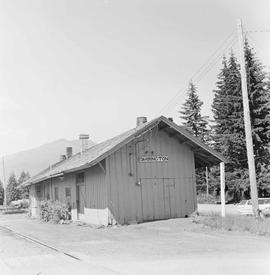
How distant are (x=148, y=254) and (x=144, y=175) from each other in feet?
34.5

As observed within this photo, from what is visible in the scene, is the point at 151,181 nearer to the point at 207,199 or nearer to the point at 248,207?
the point at 248,207

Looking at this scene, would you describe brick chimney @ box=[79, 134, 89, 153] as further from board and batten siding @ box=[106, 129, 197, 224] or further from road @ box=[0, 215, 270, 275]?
road @ box=[0, 215, 270, 275]

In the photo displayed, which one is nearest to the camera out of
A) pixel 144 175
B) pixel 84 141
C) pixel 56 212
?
pixel 144 175

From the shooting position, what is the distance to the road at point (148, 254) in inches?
349

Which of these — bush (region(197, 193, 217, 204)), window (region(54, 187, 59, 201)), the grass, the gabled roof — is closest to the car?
the gabled roof

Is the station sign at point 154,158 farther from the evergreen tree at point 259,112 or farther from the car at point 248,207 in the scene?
the evergreen tree at point 259,112

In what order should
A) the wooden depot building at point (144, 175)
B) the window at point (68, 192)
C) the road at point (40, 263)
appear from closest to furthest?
the road at point (40, 263) < the wooden depot building at point (144, 175) < the window at point (68, 192)

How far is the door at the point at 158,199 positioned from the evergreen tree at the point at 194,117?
112 ft

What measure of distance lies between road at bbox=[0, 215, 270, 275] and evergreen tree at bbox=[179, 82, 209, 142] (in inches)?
1571

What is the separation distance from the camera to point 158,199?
21.6 metres

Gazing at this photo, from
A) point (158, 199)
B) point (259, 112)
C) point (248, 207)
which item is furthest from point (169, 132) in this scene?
point (259, 112)

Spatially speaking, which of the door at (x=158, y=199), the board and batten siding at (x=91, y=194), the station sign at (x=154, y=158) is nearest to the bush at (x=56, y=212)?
the board and batten siding at (x=91, y=194)

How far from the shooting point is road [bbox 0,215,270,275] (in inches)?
349

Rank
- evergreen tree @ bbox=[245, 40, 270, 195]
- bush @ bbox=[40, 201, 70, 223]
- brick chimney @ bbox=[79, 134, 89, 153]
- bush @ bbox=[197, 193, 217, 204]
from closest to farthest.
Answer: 1. bush @ bbox=[40, 201, 70, 223]
2. brick chimney @ bbox=[79, 134, 89, 153]
3. evergreen tree @ bbox=[245, 40, 270, 195]
4. bush @ bbox=[197, 193, 217, 204]
